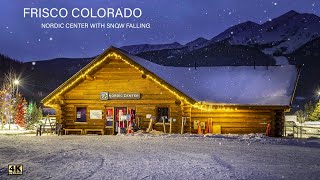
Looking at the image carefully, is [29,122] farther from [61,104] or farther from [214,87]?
[214,87]

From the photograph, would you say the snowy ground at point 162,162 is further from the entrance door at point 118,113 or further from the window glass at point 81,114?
the window glass at point 81,114

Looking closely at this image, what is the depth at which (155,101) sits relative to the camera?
2994cm

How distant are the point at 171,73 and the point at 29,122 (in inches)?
745

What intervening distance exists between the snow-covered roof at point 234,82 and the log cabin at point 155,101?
7 cm

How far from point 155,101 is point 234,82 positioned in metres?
6.86

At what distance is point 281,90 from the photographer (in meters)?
30.2

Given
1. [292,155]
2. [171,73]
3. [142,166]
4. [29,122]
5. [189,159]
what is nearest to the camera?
[142,166]

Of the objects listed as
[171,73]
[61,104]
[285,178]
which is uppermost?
[171,73]

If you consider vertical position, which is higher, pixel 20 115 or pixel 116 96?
pixel 116 96

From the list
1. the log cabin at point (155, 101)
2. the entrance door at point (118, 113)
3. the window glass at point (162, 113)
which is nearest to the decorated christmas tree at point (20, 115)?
the log cabin at point (155, 101)

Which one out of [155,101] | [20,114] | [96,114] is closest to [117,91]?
[96,114]

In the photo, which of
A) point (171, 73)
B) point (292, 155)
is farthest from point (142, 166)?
point (171, 73)

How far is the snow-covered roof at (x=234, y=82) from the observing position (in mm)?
29547

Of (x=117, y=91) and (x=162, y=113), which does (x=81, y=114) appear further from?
(x=162, y=113)
